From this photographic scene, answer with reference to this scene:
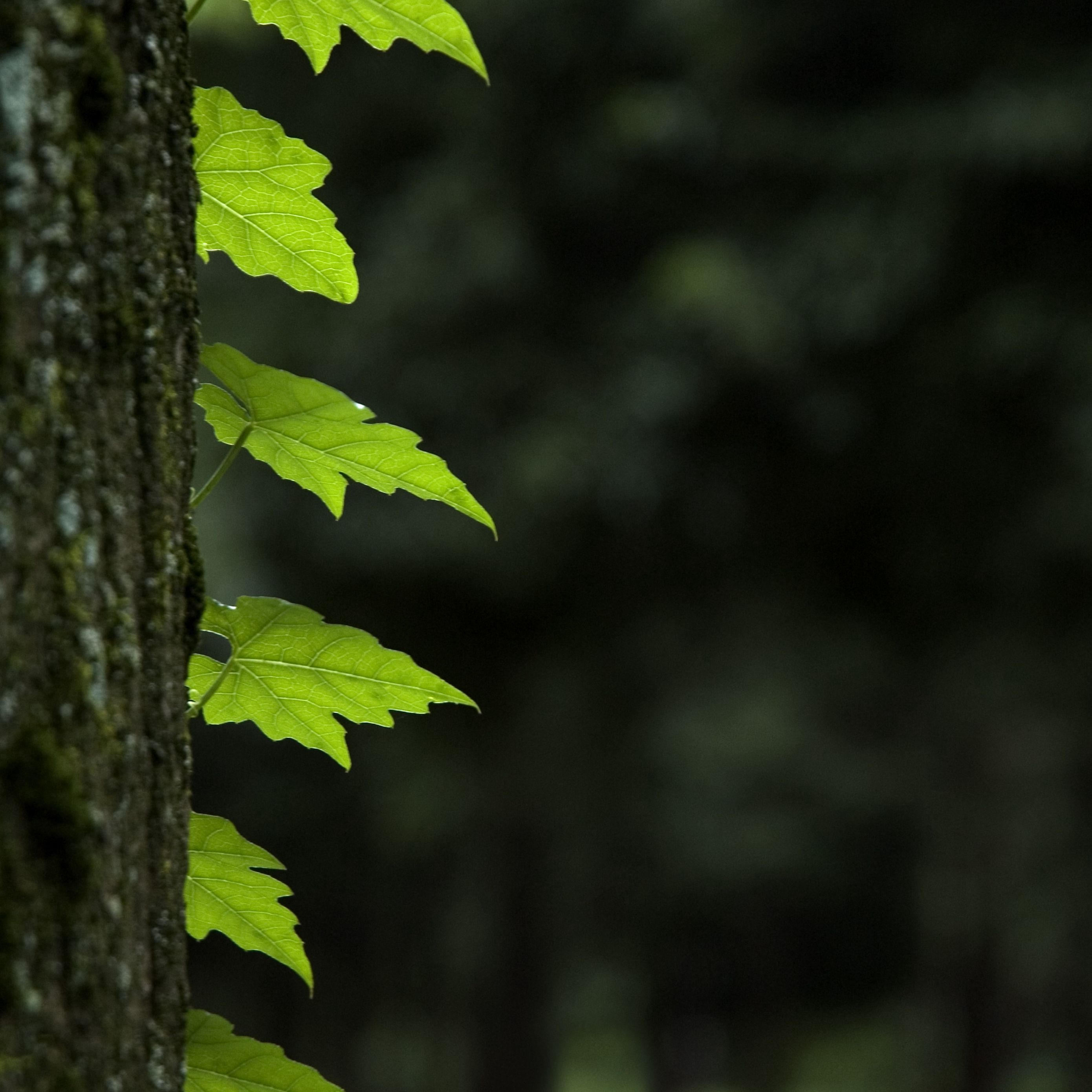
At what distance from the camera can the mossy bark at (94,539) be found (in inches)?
27.0

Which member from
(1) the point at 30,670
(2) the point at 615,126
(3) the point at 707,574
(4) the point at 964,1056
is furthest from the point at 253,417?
(4) the point at 964,1056

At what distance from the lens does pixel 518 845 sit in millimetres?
10656

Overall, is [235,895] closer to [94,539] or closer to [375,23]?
[94,539]

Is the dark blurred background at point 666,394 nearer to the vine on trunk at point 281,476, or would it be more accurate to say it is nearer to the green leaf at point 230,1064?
the vine on trunk at point 281,476

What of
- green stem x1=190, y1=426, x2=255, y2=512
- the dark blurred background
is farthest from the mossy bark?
the dark blurred background

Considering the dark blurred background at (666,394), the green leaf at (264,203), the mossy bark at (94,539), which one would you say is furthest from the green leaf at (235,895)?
the dark blurred background at (666,394)

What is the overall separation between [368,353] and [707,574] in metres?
2.59

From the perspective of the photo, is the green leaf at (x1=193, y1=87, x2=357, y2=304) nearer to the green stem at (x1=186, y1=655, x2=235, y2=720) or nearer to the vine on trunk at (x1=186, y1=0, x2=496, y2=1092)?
the vine on trunk at (x1=186, y1=0, x2=496, y2=1092)

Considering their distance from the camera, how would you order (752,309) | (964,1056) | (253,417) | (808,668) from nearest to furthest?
(253,417), (752,309), (808,668), (964,1056)

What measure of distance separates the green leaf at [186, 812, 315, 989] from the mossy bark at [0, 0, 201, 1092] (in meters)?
0.18

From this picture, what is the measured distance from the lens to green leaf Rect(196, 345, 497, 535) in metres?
0.99

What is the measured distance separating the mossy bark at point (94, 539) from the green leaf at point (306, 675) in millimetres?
146

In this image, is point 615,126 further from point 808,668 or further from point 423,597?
point 808,668

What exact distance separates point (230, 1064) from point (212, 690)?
28cm
